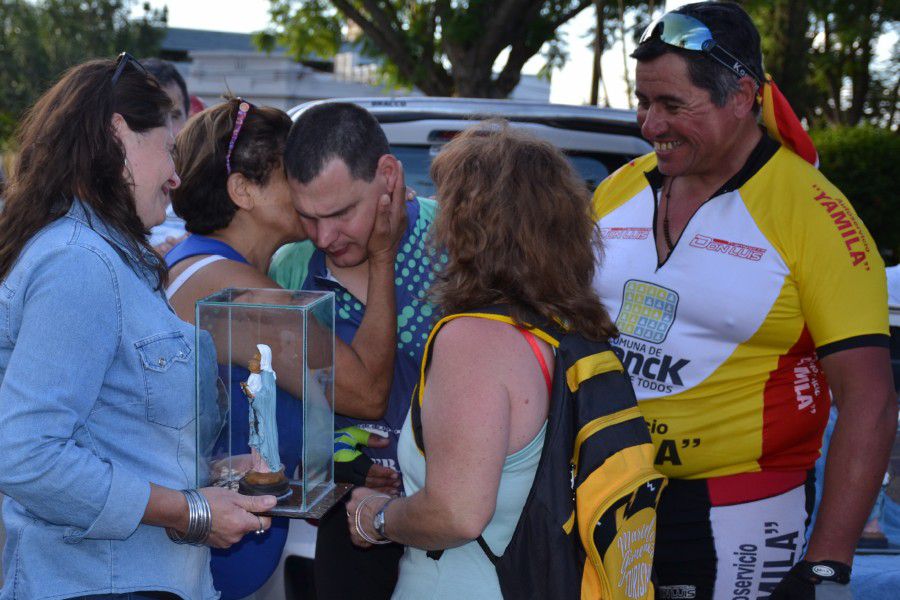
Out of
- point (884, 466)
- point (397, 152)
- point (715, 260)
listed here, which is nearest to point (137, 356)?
point (715, 260)

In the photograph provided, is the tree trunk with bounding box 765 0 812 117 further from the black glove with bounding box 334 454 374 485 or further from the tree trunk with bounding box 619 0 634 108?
the black glove with bounding box 334 454 374 485

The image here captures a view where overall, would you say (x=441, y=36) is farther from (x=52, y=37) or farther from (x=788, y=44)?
(x=52, y=37)

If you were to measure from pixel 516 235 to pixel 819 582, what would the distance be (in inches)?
40.7

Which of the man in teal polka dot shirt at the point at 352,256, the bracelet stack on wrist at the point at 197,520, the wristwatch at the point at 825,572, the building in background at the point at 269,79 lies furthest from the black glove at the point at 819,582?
the building in background at the point at 269,79

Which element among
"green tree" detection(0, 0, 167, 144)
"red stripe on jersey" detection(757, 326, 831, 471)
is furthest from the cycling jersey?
"green tree" detection(0, 0, 167, 144)

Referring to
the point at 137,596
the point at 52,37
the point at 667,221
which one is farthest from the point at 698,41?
the point at 52,37

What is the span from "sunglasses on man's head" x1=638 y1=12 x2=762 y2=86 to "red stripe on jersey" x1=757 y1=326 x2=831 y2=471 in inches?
26.3

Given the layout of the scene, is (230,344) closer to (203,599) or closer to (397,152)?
(203,599)

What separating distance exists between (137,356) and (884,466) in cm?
165

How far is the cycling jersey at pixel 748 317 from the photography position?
236 cm

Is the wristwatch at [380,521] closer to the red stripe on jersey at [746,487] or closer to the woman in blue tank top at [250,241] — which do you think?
the woman in blue tank top at [250,241]

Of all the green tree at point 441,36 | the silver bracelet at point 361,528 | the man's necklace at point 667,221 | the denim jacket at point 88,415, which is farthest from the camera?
the green tree at point 441,36

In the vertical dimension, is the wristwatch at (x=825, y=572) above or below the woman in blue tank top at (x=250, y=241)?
below

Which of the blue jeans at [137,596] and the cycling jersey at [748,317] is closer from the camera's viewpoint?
the blue jeans at [137,596]
